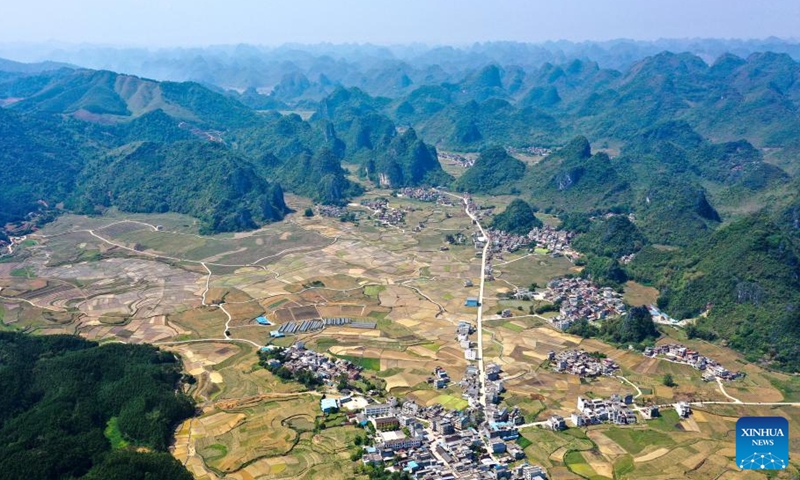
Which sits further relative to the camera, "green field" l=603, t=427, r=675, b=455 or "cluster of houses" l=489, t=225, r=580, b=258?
"cluster of houses" l=489, t=225, r=580, b=258

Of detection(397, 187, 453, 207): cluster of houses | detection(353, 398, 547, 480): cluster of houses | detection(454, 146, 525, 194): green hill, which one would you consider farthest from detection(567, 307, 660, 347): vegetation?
detection(454, 146, 525, 194): green hill

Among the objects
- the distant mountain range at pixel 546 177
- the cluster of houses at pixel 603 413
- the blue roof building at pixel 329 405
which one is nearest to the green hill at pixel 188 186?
the distant mountain range at pixel 546 177

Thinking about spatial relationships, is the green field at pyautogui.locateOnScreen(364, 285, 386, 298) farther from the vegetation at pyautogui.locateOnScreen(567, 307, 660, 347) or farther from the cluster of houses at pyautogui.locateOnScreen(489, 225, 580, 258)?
the vegetation at pyautogui.locateOnScreen(567, 307, 660, 347)

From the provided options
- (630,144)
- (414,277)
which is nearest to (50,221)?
(414,277)

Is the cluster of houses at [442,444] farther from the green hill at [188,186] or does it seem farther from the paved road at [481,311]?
the green hill at [188,186]

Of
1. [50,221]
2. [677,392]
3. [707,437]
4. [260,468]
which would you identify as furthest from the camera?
[50,221]

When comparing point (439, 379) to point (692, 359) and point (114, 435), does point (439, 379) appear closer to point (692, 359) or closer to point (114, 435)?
point (692, 359)

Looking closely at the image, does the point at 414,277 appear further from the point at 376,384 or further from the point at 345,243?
the point at 376,384
